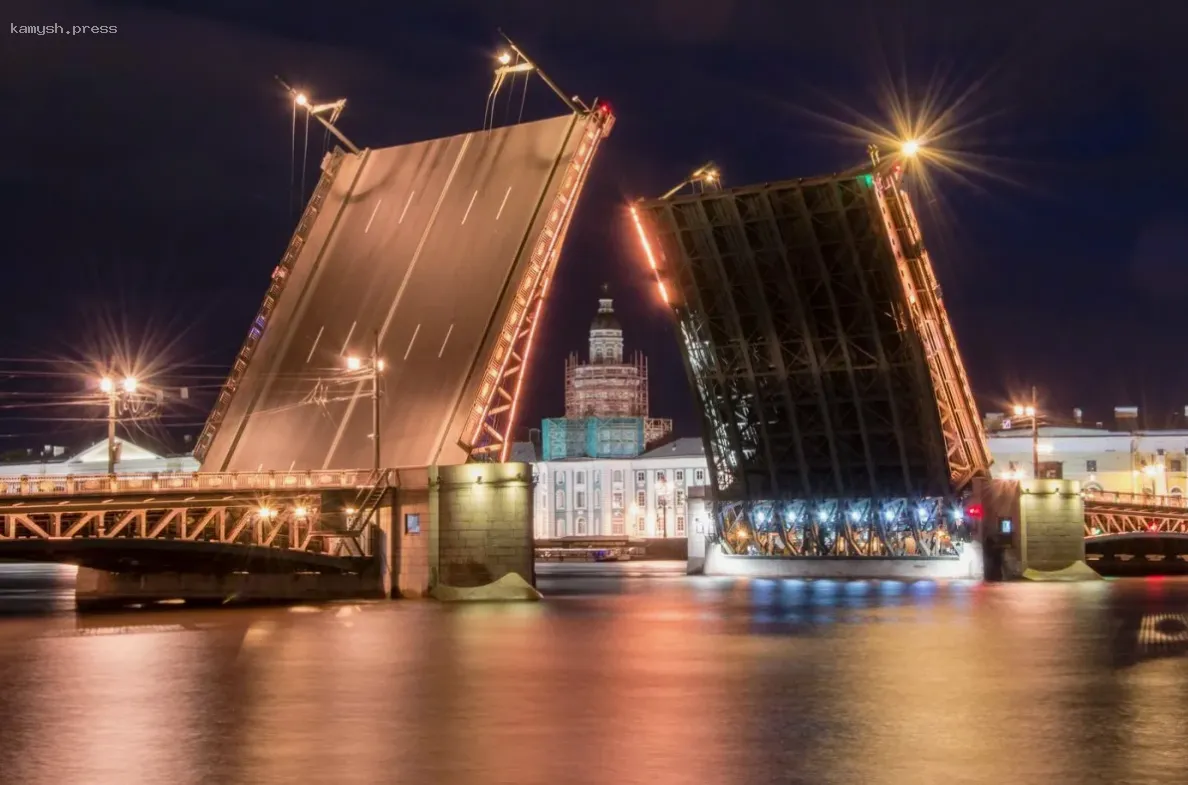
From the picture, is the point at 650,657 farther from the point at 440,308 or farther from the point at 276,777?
the point at 440,308

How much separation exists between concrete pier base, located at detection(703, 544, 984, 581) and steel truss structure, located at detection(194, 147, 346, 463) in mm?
20998

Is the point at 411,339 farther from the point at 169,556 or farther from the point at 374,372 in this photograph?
the point at 169,556

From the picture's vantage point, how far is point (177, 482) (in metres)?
43.2

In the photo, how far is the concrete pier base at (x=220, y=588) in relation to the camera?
47094mm

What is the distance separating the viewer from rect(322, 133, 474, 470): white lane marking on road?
49.8 metres

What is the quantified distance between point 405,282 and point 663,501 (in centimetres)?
7647

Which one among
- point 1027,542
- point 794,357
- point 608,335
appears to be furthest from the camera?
point 608,335

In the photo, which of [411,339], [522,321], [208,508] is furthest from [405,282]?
[208,508]

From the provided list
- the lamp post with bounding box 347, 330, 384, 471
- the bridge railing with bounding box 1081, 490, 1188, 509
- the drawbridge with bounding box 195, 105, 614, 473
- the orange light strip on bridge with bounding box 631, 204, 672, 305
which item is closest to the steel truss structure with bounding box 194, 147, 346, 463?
the drawbridge with bounding box 195, 105, 614, 473

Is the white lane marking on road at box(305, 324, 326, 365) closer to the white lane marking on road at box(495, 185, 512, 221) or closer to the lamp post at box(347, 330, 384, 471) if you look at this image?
the lamp post at box(347, 330, 384, 471)

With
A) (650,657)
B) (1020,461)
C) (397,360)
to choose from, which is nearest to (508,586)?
(397,360)

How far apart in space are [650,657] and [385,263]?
90.2ft

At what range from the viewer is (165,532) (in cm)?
4753

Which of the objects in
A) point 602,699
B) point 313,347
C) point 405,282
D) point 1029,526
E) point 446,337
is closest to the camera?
point 602,699
